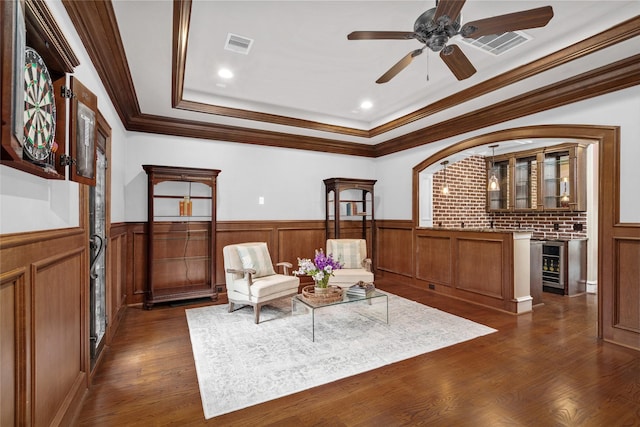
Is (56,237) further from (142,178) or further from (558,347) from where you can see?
(558,347)

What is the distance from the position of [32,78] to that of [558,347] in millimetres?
4304

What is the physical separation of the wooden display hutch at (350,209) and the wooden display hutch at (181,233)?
207 centimetres

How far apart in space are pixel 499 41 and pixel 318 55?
1683mm

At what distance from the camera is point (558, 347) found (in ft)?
10.1

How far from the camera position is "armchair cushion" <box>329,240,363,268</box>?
4.93 m

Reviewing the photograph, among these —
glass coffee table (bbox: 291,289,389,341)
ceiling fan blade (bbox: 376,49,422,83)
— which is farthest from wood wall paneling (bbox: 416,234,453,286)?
ceiling fan blade (bbox: 376,49,422,83)

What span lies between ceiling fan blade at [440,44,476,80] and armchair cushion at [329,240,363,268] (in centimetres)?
280

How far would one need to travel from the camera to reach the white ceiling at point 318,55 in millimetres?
2508

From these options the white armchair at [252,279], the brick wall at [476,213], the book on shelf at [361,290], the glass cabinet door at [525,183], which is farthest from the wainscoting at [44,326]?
the glass cabinet door at [525,183]

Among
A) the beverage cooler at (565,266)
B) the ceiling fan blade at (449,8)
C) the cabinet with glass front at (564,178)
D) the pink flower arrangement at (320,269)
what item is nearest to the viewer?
the ceiling fan blade at (449,8)

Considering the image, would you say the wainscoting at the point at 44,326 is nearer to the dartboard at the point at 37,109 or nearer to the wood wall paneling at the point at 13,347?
the wood wall paneling at the point at 13,347

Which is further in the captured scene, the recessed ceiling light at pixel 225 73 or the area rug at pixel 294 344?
the recessed ceiling light at pixel 225 73

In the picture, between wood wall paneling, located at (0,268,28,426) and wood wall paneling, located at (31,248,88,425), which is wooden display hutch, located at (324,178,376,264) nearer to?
wood wall paneling, located at (31,248,88,425)

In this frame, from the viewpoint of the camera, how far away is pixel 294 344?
10.3 feet
